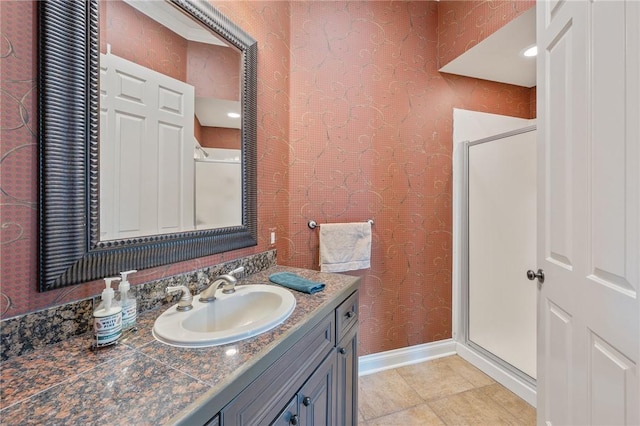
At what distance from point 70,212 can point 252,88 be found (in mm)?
988

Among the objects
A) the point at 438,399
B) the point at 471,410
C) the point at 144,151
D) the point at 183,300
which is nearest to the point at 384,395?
the point at 438,399

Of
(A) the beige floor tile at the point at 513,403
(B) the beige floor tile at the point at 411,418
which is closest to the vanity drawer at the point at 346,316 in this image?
(B) the beige floor tile at the point at 411,418

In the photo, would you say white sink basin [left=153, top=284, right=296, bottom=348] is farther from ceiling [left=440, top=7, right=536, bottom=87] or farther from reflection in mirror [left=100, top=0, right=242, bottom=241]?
ceiling [left=440, top=7, right=536, bottom=87]

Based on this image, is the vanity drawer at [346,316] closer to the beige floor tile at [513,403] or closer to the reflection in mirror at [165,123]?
the reflection in mirror at [165,123]

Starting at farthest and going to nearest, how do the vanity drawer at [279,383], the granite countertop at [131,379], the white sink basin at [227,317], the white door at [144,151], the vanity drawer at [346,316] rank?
the vanity drawer at [346,316], the white door at [144,151], the white sink basin at [227,317], the vanity drawer at [279,383], the granite countertop at [131,379]

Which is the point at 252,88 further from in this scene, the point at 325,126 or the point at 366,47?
the point at 366,47

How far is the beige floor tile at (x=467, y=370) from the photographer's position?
1786mm

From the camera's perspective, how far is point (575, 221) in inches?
34.5

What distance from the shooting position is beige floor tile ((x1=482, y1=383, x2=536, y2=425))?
4.85 feet

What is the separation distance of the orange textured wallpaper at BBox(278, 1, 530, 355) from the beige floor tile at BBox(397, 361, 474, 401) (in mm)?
180

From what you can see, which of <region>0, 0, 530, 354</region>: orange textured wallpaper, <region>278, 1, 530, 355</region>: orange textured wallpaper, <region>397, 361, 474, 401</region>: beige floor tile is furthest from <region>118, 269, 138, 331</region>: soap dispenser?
<region>397, 361, 474, 401</region>: beige floor tile

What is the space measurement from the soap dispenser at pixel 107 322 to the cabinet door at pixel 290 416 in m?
0.47

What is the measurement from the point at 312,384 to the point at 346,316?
34 centimetres

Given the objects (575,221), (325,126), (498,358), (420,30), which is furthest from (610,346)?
(420,30)
